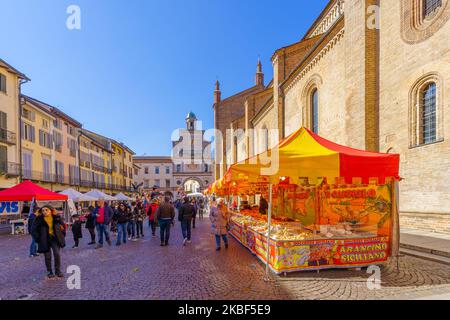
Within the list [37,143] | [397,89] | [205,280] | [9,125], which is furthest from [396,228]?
[37,143]

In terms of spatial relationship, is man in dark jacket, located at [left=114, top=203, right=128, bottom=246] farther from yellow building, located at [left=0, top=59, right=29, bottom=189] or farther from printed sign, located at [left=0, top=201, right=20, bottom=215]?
yellow building, located at [left=0, top=59, right=29, bottom=189]

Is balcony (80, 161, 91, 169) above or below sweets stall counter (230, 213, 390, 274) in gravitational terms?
above

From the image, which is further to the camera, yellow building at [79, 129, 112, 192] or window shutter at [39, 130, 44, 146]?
yellow building at [79, 129, 112, 192]

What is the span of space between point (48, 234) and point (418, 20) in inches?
559

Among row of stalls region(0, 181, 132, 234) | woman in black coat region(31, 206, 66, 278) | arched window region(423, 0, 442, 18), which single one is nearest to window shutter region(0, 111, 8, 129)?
row of stalls region(0, 181, 132, 234)

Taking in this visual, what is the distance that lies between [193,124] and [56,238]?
63.9 metres

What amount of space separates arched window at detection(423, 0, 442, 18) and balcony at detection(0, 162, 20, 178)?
26.8 meters

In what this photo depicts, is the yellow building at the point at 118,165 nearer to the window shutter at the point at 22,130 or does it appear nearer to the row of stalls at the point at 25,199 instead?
the window shutter at the point at 22,130

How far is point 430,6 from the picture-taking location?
1052 centimetres

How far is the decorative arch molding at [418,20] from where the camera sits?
9648 mm

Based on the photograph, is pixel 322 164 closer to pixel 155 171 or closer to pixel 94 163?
pixel 94 163

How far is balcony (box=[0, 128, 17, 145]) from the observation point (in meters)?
20.5

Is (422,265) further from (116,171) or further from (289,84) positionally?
(116,171)
